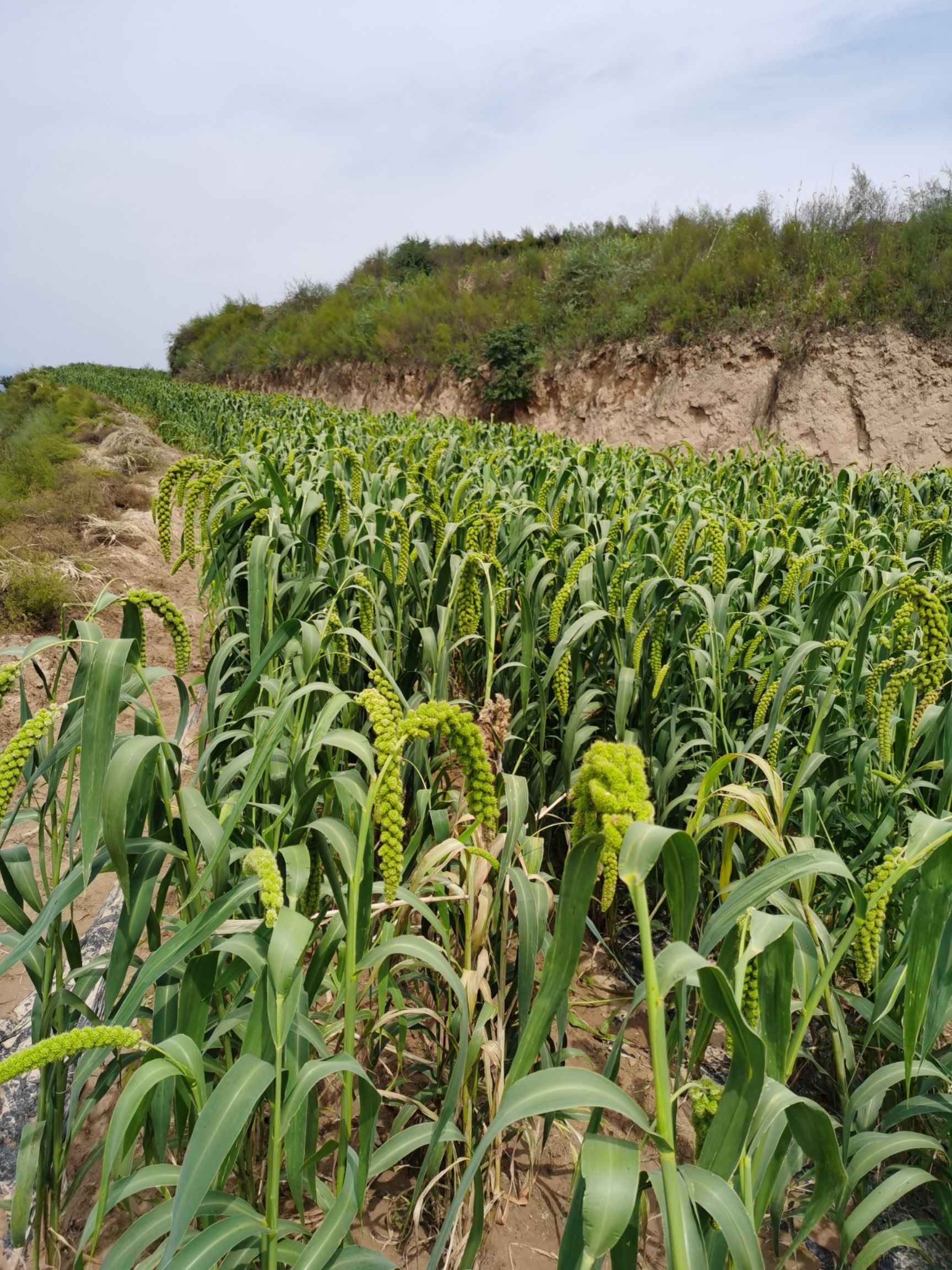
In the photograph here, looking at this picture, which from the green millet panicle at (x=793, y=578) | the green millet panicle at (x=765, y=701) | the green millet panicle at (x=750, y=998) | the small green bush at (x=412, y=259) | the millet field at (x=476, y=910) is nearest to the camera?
the millet field at (x=476, y=910)

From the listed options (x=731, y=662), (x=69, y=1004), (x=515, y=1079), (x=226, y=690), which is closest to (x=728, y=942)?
(x=515, y=1079)

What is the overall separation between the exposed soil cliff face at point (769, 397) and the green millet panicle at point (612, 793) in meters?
14.1

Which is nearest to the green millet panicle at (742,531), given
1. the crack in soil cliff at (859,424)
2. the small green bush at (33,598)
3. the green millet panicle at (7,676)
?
the green millet panicle at (7,676)

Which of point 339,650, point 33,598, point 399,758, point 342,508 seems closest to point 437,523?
point 342,508

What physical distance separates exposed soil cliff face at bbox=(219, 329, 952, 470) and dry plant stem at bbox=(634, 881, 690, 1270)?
14.2 metres

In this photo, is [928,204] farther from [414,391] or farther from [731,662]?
[731,662]

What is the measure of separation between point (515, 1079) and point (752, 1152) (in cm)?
47

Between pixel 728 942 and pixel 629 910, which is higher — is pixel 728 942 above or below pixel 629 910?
above

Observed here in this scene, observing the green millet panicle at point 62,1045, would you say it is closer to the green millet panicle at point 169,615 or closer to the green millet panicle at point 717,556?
the green millet panicle at point 169,615

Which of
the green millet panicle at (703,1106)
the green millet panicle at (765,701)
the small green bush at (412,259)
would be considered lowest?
the green millet panicle at (703,1106)

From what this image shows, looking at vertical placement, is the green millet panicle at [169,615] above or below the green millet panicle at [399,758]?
above

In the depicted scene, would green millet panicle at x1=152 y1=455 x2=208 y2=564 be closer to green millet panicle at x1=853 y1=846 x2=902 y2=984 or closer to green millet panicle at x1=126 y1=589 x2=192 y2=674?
green millet panicle at x1=126 y1=589 x2=192 y2=674

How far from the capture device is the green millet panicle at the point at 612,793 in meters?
0.75

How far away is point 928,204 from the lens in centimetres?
1427
